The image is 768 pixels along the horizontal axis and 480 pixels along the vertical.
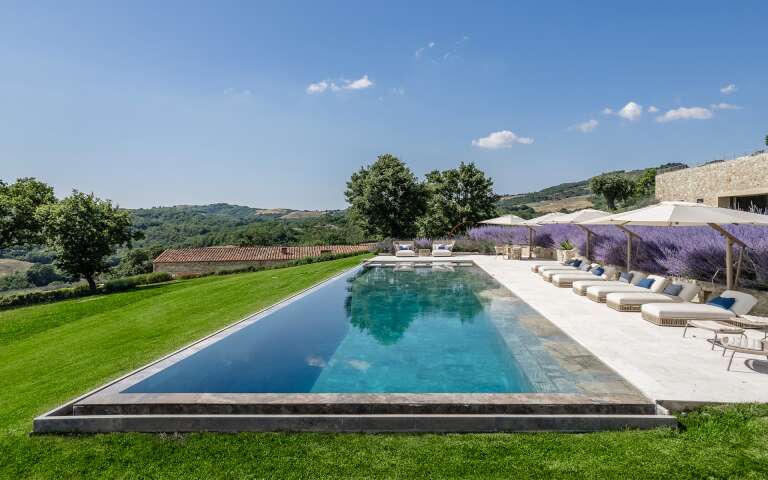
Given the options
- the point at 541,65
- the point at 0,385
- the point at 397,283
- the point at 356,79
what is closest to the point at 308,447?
the point at 0,385

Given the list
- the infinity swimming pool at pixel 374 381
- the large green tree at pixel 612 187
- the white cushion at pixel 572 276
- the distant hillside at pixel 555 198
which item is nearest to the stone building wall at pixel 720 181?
the white cushion at pixel 572 276

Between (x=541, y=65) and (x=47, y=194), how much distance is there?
3443cm

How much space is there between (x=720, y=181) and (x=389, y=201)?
2109 centimetres

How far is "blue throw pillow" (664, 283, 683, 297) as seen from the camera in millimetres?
7690

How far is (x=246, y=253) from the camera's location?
112 ft

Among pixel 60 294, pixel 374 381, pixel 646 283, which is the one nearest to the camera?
pixel 374 381

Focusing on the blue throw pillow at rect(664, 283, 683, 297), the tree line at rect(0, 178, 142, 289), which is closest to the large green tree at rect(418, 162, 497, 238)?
the blue throw pillow at rect(664, 283, 683, 297)

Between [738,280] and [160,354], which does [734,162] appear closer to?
[738,280]

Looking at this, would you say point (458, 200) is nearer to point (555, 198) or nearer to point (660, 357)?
point (660, 357)

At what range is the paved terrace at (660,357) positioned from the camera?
3893 mm

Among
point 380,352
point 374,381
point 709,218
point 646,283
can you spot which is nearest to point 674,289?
point 646,283

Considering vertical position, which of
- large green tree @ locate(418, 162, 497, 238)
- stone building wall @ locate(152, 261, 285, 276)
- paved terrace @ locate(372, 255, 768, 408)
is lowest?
stone building wall @ locate(152, 261, 285, 276)

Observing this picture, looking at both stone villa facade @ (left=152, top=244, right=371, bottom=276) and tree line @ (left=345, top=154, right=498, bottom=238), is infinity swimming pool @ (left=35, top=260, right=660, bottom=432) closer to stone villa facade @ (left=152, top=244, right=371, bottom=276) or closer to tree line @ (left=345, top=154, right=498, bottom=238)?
tree line @ (left=345, top=154, right=498, bottom=238)

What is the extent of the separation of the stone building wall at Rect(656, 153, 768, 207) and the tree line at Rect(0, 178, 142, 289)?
3844cm
